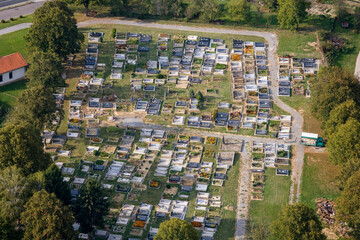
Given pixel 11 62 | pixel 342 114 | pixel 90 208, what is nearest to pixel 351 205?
pixel 342 114

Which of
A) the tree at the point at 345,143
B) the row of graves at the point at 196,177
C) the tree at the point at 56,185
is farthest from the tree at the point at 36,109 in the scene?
the tree at the point at 345,143

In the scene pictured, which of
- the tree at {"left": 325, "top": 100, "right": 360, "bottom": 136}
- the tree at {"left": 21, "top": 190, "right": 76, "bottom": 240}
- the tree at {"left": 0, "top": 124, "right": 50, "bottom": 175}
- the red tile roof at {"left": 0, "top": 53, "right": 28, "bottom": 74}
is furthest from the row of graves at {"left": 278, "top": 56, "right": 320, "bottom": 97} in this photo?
the tree at {"left": 21, "top": 190, "right": 76, "bottom": 240}

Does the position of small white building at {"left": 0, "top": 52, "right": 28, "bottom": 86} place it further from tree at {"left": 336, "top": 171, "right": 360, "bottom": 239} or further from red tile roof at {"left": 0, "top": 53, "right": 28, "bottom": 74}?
tree at {"left": 336, "top": 171, "right": 360, "bottom": 239}

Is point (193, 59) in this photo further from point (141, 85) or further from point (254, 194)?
point (254, 194)

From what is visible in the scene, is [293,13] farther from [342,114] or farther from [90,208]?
[90,208]

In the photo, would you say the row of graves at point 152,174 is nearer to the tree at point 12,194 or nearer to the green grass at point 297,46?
the tree at point 12,194
